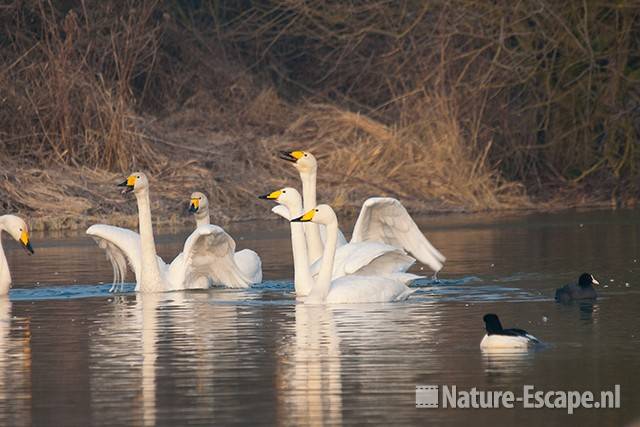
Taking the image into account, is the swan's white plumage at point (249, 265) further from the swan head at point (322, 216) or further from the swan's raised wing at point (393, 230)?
the swan head at point (322, 216)

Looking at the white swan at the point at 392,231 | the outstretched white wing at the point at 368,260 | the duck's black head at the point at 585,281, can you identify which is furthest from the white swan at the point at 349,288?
the white swan at the point at 392,231

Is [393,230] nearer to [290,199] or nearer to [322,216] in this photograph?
[290,199]

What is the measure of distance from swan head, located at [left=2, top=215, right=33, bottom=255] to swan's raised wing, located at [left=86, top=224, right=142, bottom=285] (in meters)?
0.65

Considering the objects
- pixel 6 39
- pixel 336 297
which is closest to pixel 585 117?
pixel 6 39

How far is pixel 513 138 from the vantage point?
25547 millimetres

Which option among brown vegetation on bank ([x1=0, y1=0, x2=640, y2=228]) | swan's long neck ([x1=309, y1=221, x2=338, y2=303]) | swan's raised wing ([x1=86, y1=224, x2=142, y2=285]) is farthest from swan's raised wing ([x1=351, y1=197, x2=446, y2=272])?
brown vegetation on bank ([x1=0, y1=0, x2=640, y2=228])

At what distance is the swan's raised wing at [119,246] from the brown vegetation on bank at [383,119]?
704cm

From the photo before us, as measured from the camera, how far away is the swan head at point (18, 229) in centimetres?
1507

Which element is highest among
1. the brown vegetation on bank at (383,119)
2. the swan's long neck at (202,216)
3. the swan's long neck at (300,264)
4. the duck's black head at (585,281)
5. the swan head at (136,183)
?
the brown vegetation on bank at (383,119)

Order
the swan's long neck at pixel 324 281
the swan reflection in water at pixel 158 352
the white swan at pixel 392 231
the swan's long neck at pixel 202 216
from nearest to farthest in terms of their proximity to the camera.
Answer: the swan reflection in water at pixel 158 352 < the swan's long neck at pixel 324 281 < the white swan at pixel 392 231 < the swan's long neck at pixel 202 216

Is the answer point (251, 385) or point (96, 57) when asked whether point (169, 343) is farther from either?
point (96, 57)

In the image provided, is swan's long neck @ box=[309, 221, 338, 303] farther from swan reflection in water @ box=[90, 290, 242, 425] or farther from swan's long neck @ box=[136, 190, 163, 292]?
swan's long neck @ box=[136, 190, 163, 292]

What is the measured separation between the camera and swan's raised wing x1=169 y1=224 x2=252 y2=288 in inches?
549

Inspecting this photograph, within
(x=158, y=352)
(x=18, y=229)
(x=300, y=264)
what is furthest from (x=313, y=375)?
(x=18, y=229)
